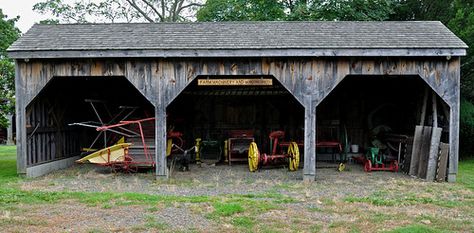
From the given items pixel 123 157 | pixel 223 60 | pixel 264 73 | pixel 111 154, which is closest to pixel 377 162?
pixel 264 73

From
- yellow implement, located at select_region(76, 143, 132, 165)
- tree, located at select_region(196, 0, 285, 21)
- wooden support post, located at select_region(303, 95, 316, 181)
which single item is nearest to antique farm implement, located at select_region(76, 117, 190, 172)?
yellow implement, located at select_region(76, 143, 132, 165)

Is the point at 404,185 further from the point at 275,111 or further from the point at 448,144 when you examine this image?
the point at 275,111

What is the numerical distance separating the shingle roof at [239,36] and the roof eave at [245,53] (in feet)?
0.20

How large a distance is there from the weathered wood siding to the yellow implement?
1.21m

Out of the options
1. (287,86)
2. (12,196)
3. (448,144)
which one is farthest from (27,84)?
(448,144)

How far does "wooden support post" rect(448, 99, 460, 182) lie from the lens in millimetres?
9906

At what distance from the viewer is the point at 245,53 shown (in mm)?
9711

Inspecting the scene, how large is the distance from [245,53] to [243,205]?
3.87 metres

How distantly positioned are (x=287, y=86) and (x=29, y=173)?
21.1 ft

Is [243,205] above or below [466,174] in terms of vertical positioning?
above

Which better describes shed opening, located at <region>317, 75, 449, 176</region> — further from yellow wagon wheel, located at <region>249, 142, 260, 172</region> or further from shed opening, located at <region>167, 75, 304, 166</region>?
yellow wagon wheel, located at <region>249, 142, 260, 172</region>

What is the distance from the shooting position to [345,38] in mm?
10258

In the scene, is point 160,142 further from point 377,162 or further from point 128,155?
point 377,162

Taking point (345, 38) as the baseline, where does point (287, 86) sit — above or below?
below
